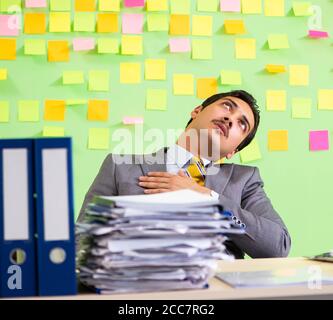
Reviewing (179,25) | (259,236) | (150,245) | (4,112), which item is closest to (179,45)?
(179,25)

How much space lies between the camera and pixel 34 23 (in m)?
2.68

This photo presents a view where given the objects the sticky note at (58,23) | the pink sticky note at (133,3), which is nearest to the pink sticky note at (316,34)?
the pink sticky note at (133,3)

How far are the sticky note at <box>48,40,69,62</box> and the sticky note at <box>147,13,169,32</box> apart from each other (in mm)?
411

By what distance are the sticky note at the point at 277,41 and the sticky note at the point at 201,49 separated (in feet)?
1.02

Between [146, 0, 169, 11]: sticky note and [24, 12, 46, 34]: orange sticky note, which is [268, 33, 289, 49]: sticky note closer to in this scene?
[146, 0, 169, 11]: sticky note

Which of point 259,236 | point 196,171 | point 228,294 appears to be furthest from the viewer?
point 196,171

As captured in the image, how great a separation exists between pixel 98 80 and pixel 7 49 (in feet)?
1.46

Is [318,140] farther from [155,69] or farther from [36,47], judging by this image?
[36,47]

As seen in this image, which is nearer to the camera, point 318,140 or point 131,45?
point 131,45

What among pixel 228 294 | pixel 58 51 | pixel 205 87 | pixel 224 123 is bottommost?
pixel 228 294

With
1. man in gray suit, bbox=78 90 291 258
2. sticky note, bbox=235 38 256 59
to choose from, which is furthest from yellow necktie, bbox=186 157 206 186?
sticky note, bbox=235 38 256 59

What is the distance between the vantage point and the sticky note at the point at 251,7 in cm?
281

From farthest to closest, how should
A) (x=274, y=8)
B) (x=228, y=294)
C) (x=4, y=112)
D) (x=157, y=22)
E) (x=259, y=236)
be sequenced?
(x=274, y=8) → (x=157, y=22) → (x=4, y=112) → (x=259, y=236) → (x=228, y=294)

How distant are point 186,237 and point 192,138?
3.60ft
